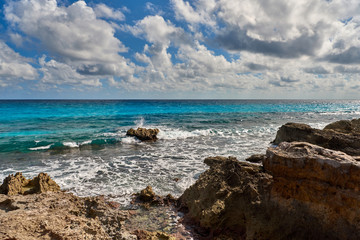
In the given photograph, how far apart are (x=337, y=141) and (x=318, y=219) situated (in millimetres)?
6062

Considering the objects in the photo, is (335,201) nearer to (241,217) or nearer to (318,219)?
(318,219)

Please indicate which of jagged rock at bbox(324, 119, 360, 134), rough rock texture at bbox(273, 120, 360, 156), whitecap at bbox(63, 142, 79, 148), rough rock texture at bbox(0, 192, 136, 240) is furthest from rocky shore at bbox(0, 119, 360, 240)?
whitecap at bbox(63, 142, 79, 148)

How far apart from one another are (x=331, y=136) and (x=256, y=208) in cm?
681

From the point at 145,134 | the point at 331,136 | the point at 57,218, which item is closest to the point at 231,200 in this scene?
the point at 57,218

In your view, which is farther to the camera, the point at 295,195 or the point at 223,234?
the point at 223,234

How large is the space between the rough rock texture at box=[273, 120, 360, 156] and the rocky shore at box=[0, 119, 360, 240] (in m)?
5.15

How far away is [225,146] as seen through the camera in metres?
13.9

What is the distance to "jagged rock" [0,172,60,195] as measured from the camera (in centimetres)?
582

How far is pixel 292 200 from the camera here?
376 cm

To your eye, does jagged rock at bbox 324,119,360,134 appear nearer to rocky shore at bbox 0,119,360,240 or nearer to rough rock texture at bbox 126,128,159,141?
rocky shore at bbox 0,119,360,240

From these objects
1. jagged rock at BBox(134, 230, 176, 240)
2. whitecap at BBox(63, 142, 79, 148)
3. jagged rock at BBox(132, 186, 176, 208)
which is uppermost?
jagged rock at BBox(134, 230, 176, 240)

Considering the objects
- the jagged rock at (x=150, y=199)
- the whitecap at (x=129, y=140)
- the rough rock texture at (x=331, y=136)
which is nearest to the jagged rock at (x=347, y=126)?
the rough rock texture at (x=331, y=136)

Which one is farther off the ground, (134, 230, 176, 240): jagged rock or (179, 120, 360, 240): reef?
(179, 120, 360, 240): reef

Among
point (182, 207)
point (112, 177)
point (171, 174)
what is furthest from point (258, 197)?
point (112, 177)
